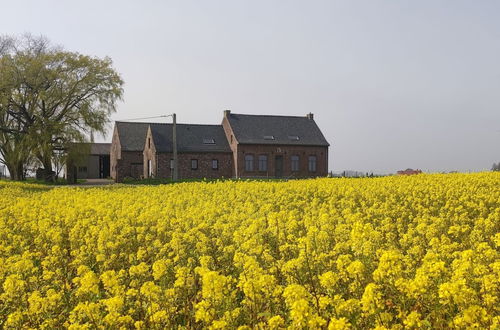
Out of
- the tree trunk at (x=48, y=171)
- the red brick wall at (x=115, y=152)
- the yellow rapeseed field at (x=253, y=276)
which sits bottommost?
the yellow rapeseed field at (x=253, y=276)

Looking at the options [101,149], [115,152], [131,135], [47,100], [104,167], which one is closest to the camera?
[47,100]

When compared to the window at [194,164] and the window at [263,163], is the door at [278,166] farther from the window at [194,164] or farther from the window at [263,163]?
the window at [194,164]

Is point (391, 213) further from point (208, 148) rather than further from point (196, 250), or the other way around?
point (208, 148)

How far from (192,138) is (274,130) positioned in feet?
30.6

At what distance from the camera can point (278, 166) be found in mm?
54969

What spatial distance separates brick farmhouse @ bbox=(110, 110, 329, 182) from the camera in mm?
53656

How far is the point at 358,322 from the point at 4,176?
6158 cm

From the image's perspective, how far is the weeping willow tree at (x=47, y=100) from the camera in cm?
4475

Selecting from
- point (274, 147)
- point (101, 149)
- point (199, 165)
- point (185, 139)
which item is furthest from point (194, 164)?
point (101, 149)

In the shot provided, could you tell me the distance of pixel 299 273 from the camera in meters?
6.51

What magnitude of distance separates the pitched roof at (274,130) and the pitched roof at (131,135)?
1209cm

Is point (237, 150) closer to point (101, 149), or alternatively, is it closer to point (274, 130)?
point (274, 130)

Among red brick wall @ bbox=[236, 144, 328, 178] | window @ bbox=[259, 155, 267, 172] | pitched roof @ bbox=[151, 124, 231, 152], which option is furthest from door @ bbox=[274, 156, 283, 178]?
pitched roof @ bbox=[151, 124, 231, 152]

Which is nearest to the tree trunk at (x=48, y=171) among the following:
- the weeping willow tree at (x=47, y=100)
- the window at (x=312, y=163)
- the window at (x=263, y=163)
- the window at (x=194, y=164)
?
the weeping willow tree at (x=47, y=100)
